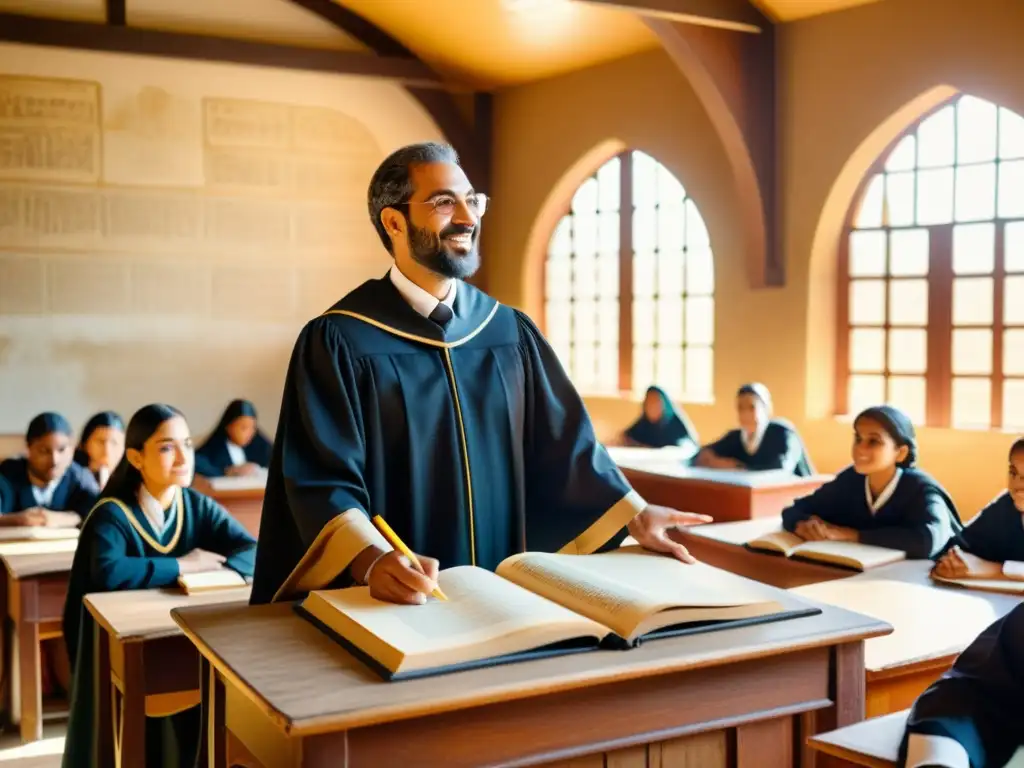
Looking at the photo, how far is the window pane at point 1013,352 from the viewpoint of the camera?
22.4ft

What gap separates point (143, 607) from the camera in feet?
11.1

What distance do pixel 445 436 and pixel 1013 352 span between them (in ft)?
17.2

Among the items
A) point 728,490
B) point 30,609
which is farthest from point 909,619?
point 30,609

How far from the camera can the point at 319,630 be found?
196 centimetres

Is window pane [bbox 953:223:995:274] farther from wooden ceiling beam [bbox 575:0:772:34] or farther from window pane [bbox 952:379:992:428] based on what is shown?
wooden ceiling beam [bbox 575:0:772:34]

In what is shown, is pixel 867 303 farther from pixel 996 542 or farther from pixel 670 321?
pixel 996 542

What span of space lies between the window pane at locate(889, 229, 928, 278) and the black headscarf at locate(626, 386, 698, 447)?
1.69 m

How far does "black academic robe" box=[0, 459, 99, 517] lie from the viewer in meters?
5.32

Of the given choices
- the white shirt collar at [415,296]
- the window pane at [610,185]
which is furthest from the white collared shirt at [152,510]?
the window pane at [610,185]

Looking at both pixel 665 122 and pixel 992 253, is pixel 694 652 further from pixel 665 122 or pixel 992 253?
pixel 665 122

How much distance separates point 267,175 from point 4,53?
2.23 meters

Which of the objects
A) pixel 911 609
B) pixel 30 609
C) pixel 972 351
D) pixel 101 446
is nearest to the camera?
pixel 911 609

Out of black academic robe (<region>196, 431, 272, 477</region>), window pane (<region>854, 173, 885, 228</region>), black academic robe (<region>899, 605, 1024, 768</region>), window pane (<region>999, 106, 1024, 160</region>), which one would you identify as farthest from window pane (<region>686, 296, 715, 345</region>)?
black academic robe (<region>899, 605, 1024, 768</region>)

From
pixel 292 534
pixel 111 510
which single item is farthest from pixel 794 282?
pixel 292 534
